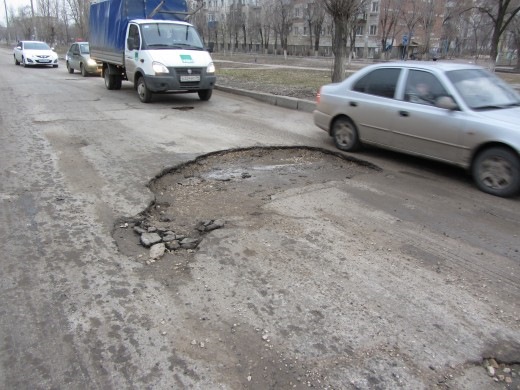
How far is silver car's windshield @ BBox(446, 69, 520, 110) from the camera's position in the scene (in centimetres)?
584

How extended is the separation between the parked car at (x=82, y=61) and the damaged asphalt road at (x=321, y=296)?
18.3 metres

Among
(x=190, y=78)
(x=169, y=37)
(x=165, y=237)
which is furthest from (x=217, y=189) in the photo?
(x=169, y=37)

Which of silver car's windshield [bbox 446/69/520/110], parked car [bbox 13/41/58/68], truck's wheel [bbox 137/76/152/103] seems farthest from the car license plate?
parked car [bbox 13/41/58/68]

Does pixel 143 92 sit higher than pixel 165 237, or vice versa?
pixel 143 92

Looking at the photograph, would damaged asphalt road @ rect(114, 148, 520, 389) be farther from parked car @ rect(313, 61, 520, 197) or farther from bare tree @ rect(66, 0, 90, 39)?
bare tree @ rect(66, 0, 90, 39)

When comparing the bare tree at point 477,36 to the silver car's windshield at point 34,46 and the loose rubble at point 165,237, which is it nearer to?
the silver car's windshield at point 34,46

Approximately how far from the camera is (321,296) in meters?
3.20

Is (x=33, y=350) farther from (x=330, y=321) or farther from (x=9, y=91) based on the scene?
(x=9, y=91)

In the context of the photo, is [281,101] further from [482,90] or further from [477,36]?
[477,36]

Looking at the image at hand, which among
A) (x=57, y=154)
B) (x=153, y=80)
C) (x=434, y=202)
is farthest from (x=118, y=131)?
(x=434, y=202)

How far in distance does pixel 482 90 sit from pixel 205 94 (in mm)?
8614

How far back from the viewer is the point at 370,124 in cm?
686

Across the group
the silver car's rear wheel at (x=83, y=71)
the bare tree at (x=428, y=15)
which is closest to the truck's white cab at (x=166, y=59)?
the silver car's rear wheel at (x=83, y=71)

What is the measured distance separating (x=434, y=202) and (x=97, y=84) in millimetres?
15862
